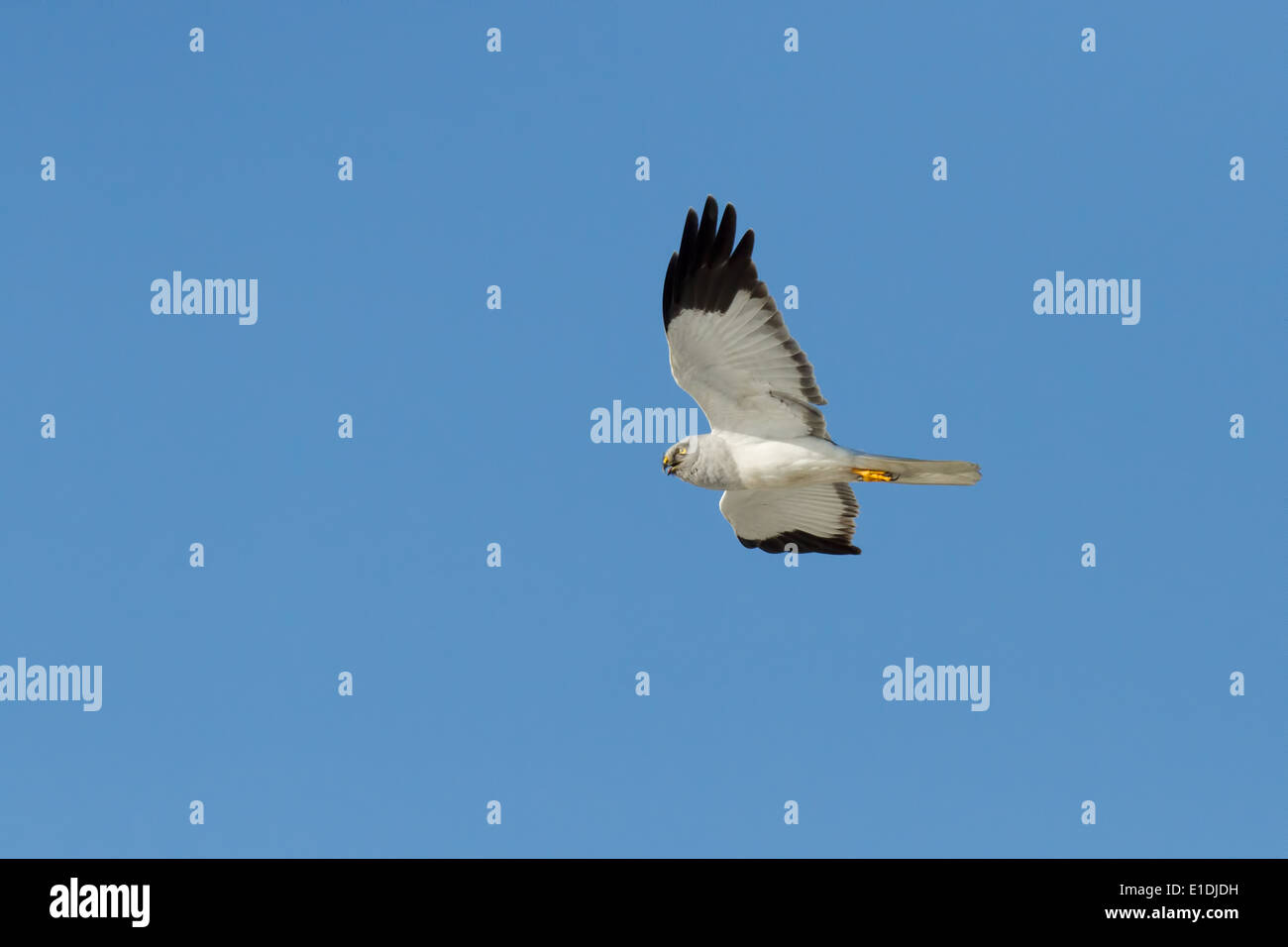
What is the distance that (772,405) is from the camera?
17.7 m

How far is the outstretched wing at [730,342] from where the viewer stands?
16.7 m

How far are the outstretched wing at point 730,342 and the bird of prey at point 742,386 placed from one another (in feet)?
0.04

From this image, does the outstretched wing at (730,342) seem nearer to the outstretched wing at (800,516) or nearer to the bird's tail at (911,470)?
the bird's tail at (911,470)

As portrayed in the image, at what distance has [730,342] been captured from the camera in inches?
679

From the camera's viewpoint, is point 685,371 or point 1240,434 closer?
point 685,371

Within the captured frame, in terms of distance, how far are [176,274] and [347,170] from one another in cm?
491

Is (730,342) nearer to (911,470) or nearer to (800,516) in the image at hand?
(911,470)

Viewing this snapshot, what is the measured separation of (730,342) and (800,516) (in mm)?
4119

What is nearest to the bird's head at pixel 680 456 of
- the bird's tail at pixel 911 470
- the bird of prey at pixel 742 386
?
the bird of prey at pixel 742 386

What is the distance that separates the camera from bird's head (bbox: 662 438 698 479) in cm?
1814

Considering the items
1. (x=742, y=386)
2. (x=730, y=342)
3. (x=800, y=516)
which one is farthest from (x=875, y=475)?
(x=800, y=516)

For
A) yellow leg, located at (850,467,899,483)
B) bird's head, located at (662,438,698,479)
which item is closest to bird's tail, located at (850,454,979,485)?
yellow leg, located at (850,467,899,483)
